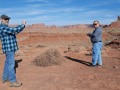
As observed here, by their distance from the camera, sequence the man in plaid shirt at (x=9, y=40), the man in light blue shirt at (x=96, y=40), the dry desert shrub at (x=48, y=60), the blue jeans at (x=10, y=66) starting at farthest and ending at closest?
the dry desert shrub at (x=48, y=60) < the man in light blue shirt at (x=96, y=40) < the blue jeans at (x=10, y=66) < the man in plaid shirt at (x=9, y=40)

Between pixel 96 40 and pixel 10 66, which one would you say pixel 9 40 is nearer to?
pixel 10 66

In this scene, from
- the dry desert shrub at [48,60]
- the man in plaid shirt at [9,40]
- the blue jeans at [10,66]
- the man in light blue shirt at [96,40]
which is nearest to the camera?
the man in plaid shirt at [9,40]

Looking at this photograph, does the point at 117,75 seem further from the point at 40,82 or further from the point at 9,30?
the point at 9,30

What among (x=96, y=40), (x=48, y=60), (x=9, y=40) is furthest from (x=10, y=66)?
(x=96, y=40)

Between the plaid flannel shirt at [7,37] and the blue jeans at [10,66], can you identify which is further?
the blue jeans at [10,66]

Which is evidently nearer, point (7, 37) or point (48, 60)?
point (7, 37)

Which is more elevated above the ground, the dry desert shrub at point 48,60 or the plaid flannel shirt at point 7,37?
the plaid flannel shirt at point 7,37

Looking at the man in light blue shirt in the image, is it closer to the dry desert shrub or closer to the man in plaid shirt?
the dry desert shrub

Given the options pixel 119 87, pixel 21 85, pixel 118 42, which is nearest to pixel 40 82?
pixel 21 85

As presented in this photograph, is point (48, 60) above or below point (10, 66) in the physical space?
below

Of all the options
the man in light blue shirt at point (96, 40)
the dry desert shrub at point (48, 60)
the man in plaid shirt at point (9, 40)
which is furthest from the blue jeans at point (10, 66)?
the man in light blue shirt at point (96, 40)

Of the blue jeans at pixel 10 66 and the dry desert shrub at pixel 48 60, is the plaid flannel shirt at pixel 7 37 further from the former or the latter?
the dry desert shrub at pixel 48 60

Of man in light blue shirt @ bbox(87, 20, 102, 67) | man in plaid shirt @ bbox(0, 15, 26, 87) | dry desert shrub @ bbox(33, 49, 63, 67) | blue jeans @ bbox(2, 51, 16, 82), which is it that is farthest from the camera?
dry desert shrub @ bbox(33, 49, 63, 67)

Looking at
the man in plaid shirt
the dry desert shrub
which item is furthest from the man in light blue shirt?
the man in plaid shirt
